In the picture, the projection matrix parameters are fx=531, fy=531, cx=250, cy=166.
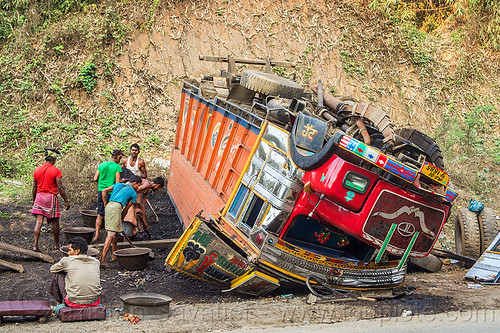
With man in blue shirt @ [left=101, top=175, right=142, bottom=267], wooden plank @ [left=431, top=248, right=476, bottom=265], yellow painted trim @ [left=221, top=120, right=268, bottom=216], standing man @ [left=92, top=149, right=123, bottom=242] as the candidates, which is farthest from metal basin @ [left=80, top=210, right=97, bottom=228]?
wooden plank @ [left=431, top=248, right=476, bottom=265]

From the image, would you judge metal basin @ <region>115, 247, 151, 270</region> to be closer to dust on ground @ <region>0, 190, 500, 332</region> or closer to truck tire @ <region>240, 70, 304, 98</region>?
dust on ground @ <region>0, 190, 500, 332</region>

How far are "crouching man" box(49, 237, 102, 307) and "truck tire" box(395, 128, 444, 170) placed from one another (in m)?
4.38

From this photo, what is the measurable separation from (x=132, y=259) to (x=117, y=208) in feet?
2.90

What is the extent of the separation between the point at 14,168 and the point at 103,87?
14.1 ft

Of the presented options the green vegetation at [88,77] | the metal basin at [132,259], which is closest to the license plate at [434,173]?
the metal basin at [132,259]

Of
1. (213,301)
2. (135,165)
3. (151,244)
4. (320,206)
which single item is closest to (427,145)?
(320,206)

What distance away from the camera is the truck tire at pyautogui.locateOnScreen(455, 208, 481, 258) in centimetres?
984

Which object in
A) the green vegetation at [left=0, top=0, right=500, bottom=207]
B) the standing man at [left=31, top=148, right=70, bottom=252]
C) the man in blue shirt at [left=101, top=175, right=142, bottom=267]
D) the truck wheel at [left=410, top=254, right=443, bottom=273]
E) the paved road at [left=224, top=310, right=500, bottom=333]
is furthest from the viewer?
the green vegetation at [left=0, top=0, right=500, bottom=207]

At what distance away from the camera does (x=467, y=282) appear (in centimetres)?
849

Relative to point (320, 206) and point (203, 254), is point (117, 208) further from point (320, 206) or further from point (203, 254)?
point (320, 206)

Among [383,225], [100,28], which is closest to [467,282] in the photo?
[383,225]

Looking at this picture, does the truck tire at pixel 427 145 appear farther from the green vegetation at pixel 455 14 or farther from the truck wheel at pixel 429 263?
the green vegetation at pixel 455 14

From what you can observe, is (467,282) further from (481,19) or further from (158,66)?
(481,19)

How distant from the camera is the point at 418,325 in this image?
5.99 metres
